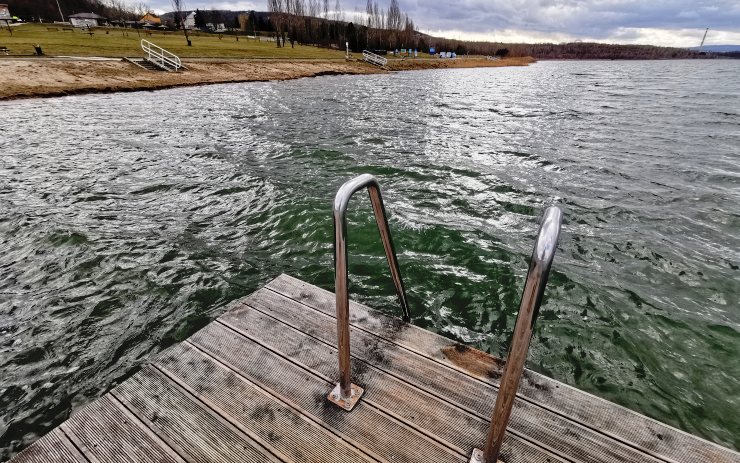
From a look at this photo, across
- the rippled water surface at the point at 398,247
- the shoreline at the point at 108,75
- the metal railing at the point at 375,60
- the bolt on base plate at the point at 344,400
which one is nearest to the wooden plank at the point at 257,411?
the bolt on base plate at the point at 344,400

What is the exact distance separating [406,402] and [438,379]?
1.10 feet

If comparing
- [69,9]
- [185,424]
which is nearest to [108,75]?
[185,424]

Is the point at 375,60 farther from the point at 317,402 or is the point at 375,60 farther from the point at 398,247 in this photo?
the point at 317,402

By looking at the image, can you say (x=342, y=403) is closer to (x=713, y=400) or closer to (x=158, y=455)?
(x=158, y=455)

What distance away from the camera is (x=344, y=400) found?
7.93 ft

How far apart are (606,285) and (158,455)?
5626 mm

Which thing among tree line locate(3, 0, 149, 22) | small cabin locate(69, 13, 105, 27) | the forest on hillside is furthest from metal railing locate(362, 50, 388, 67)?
tree line locate(3, 0, 149, 22)

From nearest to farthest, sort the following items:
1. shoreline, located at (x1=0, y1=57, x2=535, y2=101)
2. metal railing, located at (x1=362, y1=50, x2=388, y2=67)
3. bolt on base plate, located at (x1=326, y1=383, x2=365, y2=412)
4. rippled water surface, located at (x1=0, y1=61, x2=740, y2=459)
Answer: bolt on base plate, located at (x1=326, y1=383, x2=365, y2=412), rippled water surface, located at (x1=0, y1=61, x2=740, y2=459), shoreline, located at (x1=0, y1=57, x2=535, y2=101), metal railing, located at (x1=362, y1=50, x2=388, y2=67)

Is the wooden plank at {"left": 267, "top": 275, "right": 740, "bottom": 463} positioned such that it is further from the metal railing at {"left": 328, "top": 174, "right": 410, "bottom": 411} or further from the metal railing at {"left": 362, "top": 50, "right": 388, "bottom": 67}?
the metal railing at {"left": 362, "top": 50, "right": 388, "bottom": 67}

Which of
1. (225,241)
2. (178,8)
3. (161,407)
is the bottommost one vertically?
(225,241)

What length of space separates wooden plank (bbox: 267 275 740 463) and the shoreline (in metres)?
28.3

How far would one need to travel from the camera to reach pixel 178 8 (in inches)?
2409

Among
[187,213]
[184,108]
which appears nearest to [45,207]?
[187,213]

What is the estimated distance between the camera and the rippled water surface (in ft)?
12.0
